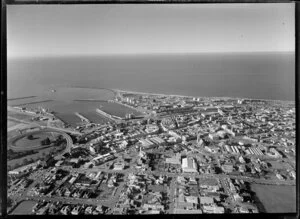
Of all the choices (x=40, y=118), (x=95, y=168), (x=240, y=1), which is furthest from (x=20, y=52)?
(x=240, y=1)

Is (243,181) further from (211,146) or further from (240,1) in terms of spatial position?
(240,1)

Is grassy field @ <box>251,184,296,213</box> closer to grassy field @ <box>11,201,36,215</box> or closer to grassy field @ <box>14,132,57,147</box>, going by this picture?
grassy field @ <box>11,201,36,215</box>

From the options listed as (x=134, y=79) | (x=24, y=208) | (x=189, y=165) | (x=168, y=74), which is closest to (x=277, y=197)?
(x=189, y=165)

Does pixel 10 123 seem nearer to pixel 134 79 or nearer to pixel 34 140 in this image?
pixel 34 140

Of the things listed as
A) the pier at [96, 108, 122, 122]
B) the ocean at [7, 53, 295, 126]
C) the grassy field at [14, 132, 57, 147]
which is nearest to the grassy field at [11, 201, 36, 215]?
the grassy field at [14, 132, 57, 147]
